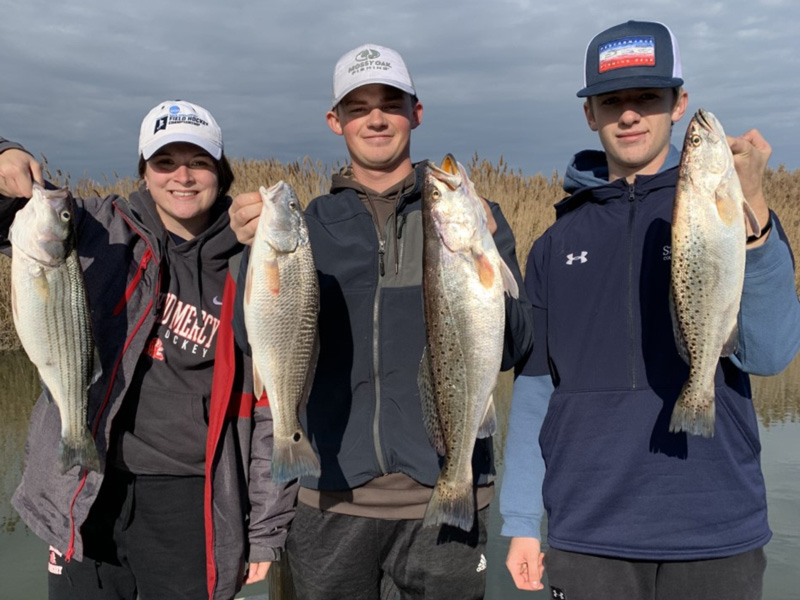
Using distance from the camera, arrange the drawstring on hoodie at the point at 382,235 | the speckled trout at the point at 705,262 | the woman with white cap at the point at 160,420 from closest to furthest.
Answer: the speckled trout at the point at 705,262 < the drawstring on hoodie at the point at 382,235 < the woman with white cap at the point at 160,420

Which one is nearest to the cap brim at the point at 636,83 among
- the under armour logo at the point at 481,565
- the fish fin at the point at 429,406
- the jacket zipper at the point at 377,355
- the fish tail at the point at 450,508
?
the jacket zipper at the point at 377,355

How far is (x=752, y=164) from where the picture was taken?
2.22 metres

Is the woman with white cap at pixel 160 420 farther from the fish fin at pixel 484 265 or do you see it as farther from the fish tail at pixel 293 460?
the fish fin at pixel 484 265

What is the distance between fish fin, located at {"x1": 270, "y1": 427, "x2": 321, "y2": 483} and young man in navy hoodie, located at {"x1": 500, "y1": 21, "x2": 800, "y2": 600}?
88cm

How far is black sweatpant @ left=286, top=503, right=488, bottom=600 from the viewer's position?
2.81 m

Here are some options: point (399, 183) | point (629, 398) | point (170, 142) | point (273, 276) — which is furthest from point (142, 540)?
point (629, 398)

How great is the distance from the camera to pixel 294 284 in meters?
2.55

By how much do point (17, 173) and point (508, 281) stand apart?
208 centimetres

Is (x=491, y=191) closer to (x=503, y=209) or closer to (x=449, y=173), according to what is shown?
(x=503, y=209)

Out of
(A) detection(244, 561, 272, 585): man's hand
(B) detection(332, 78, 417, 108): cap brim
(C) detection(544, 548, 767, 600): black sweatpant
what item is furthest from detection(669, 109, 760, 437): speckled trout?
(A) detection(244, 561, 272, 585): man's hand

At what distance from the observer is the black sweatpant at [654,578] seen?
2365 millimetres

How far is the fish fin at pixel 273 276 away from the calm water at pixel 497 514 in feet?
9.51

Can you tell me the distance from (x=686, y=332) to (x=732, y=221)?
40 cm

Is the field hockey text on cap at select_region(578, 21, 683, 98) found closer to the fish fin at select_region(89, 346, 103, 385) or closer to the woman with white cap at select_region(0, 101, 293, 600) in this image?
the woman with white cap at select_region(0, 101, 293, 600)
